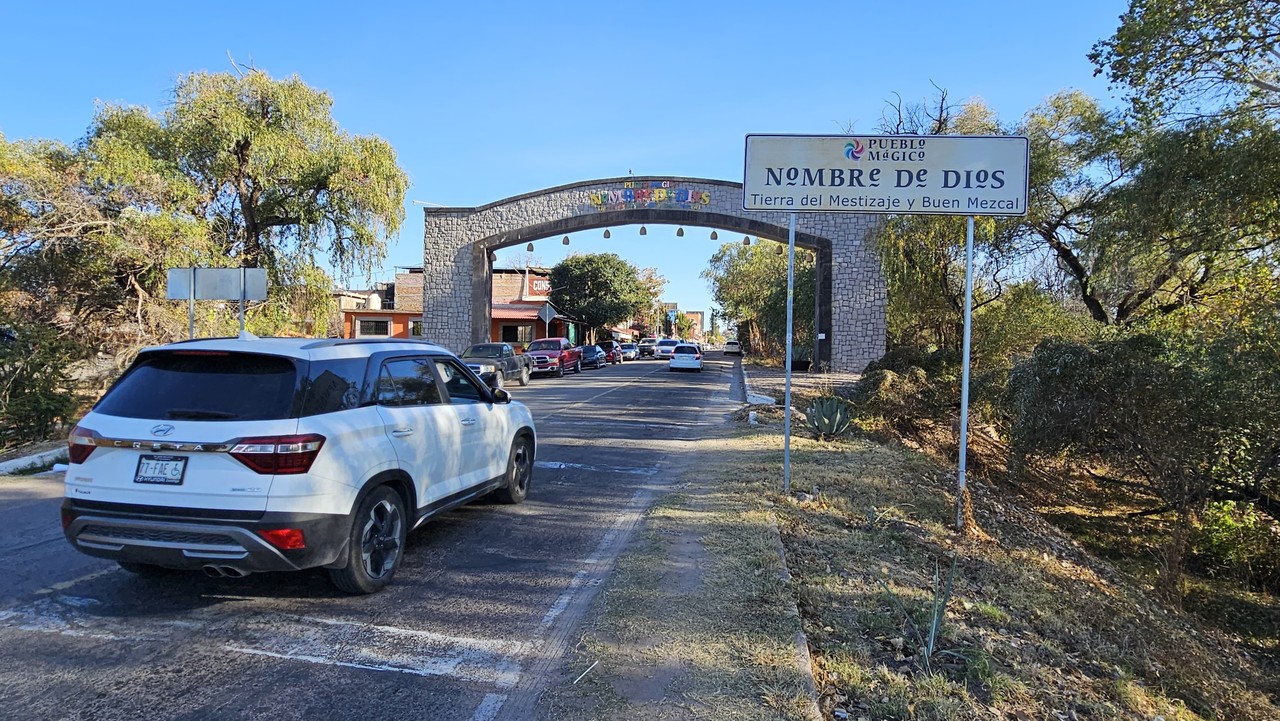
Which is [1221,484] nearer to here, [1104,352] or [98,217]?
[1104,352]

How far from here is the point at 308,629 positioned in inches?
166

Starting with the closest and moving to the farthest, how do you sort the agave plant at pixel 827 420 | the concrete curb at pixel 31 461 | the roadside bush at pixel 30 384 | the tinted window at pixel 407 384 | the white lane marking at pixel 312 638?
the white lane marking at pixel 312 638 → the tinted window at pixel 407 384 → the concrete curb at pixel 31 461 → the roadside bush at pixel 30 384 → the agave plant at pixel 827 420

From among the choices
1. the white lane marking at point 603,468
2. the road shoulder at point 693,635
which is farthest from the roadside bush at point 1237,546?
the road shoulder at point 693,635

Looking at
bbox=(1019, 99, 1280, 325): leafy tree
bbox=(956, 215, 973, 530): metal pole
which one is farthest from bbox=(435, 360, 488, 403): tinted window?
bbox=(1019, 99, 1280, 325): leafy tree

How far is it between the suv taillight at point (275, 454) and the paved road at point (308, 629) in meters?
0.98

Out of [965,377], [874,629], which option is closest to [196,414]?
[874,629]

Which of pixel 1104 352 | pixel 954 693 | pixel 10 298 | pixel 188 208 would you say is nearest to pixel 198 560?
pixel 954 693

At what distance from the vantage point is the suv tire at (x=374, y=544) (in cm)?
454

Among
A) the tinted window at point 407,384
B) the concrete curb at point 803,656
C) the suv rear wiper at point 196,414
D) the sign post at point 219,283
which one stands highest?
the sign post at point 219,283

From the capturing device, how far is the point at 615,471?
369 inches

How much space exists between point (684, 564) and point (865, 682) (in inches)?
76.1

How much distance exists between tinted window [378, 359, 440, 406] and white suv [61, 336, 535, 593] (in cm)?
8

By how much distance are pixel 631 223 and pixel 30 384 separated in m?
25.6

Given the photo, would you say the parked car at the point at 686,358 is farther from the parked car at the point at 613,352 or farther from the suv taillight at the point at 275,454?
the suv taillight at the point at 275,454
